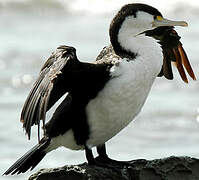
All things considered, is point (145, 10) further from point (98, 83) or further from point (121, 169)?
point (121, 169)

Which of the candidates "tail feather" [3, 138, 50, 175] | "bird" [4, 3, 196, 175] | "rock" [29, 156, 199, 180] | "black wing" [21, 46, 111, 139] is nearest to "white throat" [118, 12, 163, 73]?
"bird" [4, 3, 196, 175]

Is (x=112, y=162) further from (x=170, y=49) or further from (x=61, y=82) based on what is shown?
(x=170, y=49)

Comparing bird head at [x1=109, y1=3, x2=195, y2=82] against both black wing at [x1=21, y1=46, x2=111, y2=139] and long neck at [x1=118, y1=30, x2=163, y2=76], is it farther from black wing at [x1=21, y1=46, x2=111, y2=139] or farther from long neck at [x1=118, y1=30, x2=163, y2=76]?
black wing at [x1=21, y1=46, x2=111, y2=139]

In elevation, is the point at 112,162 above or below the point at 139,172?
above

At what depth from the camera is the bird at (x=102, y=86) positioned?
280 inches

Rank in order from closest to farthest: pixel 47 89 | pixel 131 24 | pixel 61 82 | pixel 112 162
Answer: pixel 47 89
pixel 61 82
pixel 131 24
pixel 112 162

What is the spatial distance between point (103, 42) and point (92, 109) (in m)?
7.26

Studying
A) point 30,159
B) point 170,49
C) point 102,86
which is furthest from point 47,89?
point 170,49

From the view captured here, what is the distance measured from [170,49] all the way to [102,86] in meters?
1.00

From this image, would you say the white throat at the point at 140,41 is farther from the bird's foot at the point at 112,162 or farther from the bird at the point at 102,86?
the bird's foot at the point at 112,162

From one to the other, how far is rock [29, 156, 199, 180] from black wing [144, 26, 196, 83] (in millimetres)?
1086

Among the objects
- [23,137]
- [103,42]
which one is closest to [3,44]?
[103,42]

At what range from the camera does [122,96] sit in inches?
284

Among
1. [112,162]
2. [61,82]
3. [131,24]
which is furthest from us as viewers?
[112,162]
